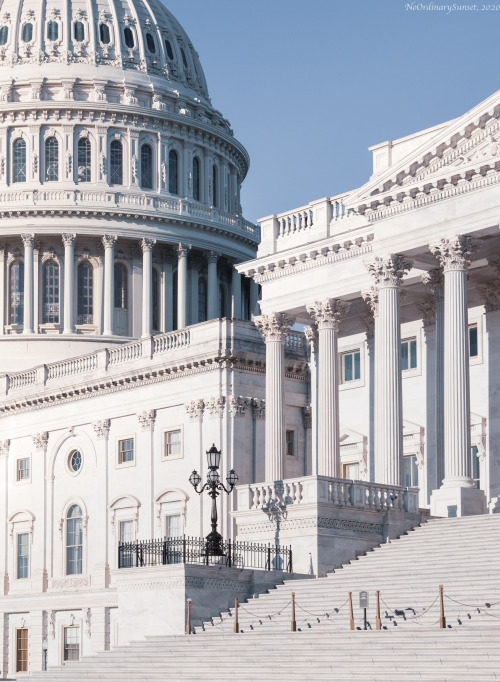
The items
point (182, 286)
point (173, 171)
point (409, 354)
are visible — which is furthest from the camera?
point (173, 171)

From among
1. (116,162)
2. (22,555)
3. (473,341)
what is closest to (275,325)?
(473,341)

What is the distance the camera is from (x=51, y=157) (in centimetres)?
10700

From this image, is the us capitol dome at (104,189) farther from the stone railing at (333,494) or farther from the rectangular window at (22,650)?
the stone railing at (333,494)

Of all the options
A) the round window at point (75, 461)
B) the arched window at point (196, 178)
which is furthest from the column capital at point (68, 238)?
the round window at point (75, 461)

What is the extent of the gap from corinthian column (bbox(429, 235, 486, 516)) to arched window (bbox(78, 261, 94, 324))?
5304 centimetres

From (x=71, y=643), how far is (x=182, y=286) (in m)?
34.0

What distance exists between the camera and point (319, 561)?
49.4 metres

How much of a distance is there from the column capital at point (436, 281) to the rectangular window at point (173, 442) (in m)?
19.5

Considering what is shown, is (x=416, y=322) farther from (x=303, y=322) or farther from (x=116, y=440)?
(x=116, y=440)

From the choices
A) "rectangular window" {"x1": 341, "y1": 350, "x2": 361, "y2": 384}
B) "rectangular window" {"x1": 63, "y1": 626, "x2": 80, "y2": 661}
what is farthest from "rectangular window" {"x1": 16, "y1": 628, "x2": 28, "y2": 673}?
"rectangular window" {"x1": 341, "y1": 350, "x2": 361, "y2": 384}

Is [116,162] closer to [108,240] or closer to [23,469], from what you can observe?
[108,240]

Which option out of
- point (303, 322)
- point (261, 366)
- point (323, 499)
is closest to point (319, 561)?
point (323, 499)

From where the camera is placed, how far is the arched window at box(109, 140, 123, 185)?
107062 millimetres

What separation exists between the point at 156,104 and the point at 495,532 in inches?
2696
